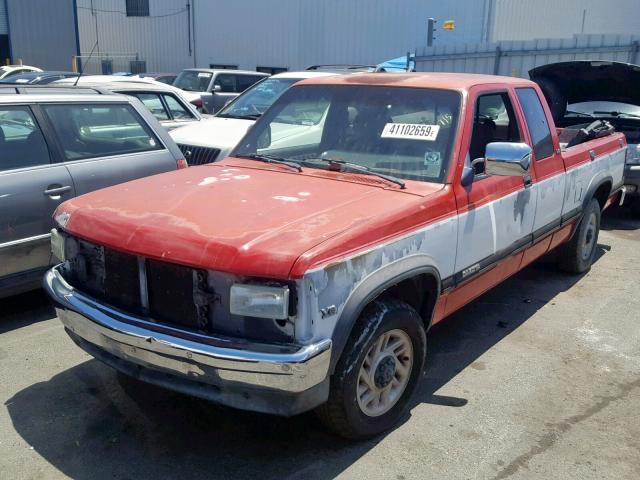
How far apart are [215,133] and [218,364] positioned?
5.14 meters

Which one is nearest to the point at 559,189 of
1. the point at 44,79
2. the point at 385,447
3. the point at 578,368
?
the point at 578,368

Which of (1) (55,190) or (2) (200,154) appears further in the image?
(2) (200,154)

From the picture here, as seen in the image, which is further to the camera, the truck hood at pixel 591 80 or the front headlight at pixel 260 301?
the truck hood at pixel 591 80

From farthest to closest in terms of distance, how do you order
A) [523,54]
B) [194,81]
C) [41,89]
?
[194,81] → [523,54] → [41,89]

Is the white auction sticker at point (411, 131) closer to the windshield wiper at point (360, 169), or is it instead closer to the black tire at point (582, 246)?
the windshield wiper at point (360, 169)

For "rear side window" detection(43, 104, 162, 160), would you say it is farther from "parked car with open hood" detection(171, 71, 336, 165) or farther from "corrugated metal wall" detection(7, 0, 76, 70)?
"corrugated metal wall" detection(7, 0, 76, 70)

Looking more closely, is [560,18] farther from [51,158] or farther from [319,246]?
[319,246]

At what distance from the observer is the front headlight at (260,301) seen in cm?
266

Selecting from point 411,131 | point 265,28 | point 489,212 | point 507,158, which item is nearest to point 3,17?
point 265,28

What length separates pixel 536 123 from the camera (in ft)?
15.9

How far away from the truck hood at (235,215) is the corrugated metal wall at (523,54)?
10.5 metres

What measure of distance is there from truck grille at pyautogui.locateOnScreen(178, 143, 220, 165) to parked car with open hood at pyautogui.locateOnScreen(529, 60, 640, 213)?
400cm

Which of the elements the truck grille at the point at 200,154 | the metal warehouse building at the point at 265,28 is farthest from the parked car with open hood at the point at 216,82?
the truck grille at the point at 200,154

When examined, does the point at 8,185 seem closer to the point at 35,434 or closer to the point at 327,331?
the point at 35,434
